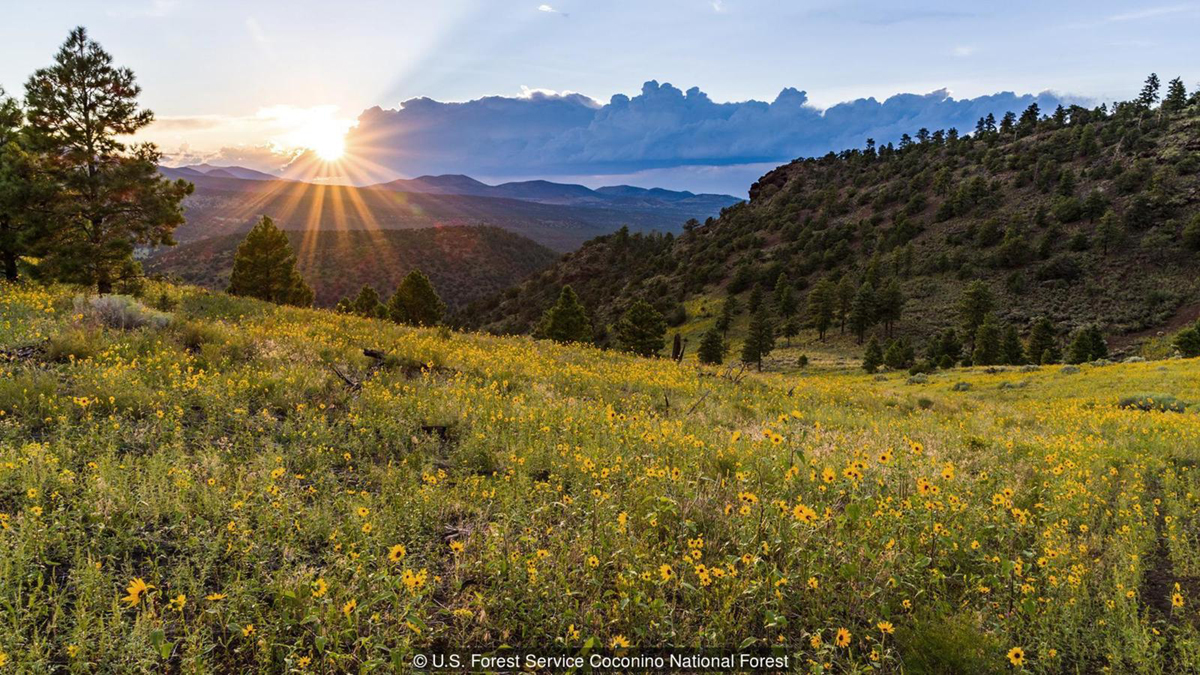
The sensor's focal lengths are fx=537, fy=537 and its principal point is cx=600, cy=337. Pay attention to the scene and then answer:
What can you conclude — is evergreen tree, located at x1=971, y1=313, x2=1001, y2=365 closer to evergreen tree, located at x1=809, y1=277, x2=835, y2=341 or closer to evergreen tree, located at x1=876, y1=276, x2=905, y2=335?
evergreen tree, located at x1=876, y1=276, x2=905, y2=335

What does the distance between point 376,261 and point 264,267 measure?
11508 centimetres

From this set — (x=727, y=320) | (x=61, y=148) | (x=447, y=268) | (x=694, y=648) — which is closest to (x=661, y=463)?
(x=694, y=648)

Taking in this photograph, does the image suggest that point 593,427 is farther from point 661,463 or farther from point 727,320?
point 727,320

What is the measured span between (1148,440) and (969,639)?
1029 cm

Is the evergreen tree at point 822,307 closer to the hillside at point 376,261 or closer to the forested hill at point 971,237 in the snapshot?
the forested hill at point 971,237

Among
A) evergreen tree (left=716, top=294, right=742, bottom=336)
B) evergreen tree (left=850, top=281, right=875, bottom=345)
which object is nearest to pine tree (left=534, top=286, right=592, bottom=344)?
evergreen tree (left=850, top=281, right=875, bottom=345)

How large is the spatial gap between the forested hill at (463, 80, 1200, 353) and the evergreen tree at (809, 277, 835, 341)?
6.20ft

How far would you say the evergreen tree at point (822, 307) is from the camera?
292 ft

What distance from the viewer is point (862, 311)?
8256 cm

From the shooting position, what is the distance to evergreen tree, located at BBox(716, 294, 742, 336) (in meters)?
99.3

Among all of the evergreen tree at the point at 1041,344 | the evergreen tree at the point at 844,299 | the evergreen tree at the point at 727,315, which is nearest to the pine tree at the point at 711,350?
the evergreen tree at the point at 1041,344

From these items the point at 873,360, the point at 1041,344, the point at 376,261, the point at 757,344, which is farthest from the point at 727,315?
the point at 376,261

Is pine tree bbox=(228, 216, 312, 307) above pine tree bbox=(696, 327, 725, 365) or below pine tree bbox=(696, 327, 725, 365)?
above

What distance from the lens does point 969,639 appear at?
3.80m
